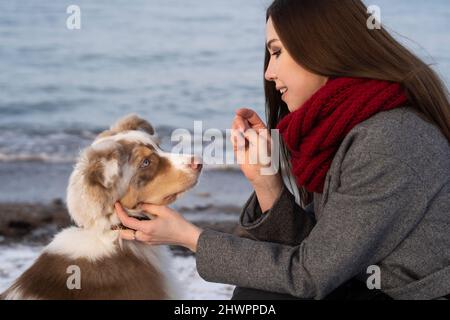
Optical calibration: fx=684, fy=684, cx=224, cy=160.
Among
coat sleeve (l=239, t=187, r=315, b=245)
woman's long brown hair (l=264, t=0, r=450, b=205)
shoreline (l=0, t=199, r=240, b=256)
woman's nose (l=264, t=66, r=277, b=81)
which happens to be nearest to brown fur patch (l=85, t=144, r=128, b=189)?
coat sleeve (l=239, t=187, r=315, b=245)

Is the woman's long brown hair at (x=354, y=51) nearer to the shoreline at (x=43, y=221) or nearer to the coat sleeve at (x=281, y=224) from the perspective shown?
the coat sleeve at (x=281, y=224)

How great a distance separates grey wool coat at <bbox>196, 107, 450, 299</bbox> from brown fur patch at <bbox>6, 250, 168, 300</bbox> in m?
0.60

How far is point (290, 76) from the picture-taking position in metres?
2.97

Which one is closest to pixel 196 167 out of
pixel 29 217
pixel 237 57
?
pixel 29 217

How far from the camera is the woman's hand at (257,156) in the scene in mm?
3123

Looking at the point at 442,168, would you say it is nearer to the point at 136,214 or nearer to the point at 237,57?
the point at 136,214

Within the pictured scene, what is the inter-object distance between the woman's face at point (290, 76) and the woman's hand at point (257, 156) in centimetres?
22

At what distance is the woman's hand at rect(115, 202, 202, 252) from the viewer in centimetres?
291

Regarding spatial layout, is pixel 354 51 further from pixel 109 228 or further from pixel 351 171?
pixel 109 228

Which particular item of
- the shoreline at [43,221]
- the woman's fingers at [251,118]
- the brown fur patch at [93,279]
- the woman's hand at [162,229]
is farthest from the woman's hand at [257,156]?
the shoreline at [43,221]

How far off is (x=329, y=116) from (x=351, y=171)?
277 mm

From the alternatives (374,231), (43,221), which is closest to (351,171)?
(374,231)

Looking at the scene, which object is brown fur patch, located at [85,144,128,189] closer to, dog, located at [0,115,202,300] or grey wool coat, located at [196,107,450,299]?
dog, located at [0,115,202,300]

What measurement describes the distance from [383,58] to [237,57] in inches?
502
